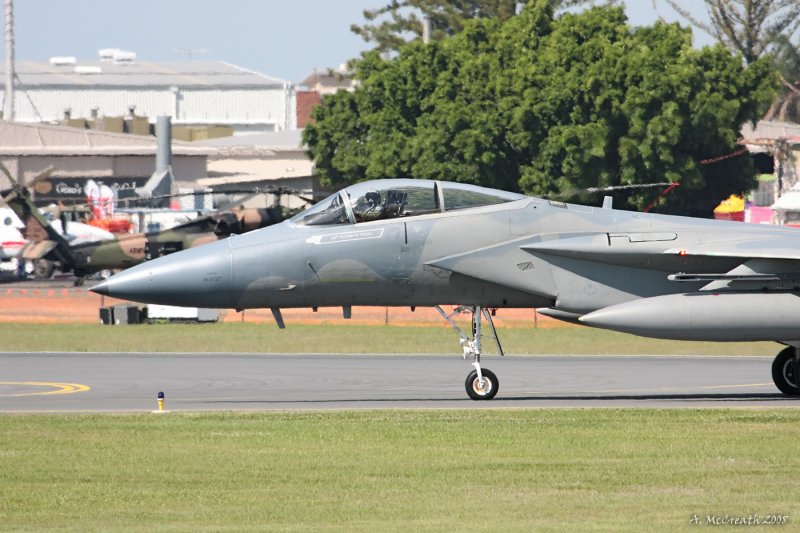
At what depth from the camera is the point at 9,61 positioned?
11638 centimetres

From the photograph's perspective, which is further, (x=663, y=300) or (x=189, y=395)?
(x=189, y=395)

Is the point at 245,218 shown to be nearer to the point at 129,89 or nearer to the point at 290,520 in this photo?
the point at 290,520

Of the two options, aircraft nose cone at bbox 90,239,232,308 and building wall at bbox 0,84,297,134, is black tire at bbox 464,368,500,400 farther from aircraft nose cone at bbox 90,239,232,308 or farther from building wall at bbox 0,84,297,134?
building wall at bbox 0,84,297,134

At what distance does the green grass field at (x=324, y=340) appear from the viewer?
3306 centimetres

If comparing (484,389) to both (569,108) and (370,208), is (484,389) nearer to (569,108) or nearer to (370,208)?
(370,208)

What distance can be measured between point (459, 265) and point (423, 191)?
119 cm

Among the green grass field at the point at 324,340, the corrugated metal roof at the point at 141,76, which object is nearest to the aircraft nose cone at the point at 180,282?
the green grass field at the point at 324,340

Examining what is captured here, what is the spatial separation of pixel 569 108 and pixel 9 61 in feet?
209

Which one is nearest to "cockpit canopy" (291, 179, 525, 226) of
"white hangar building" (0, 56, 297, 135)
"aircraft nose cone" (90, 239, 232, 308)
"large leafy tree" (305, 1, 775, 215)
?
"aircraft nose cone" (90, 239, 232, 308)

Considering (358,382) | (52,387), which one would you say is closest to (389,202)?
(358,382)

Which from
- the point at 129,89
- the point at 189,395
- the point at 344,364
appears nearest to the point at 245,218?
the point at 344,364

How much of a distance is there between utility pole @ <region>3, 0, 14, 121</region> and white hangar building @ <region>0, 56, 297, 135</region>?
21493mm

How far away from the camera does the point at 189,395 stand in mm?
22359

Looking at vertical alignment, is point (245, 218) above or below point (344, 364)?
above
